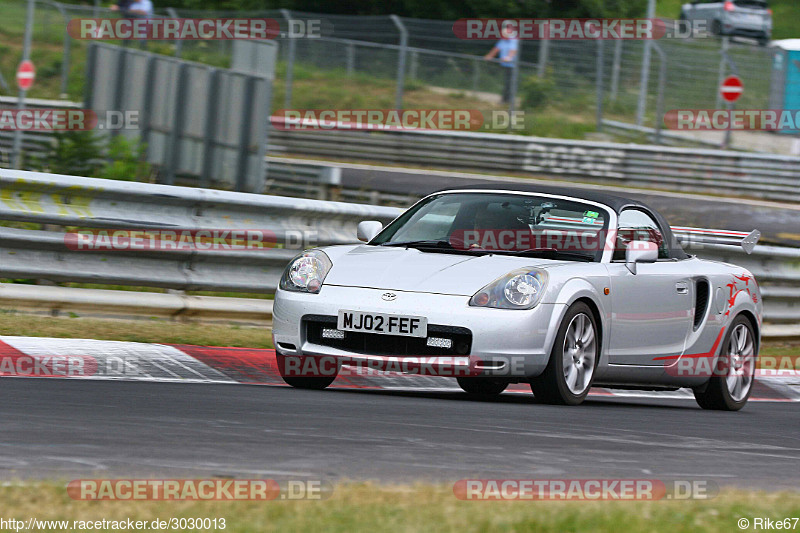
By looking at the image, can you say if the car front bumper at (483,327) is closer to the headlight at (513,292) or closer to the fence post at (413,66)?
the headlight at (513,292)

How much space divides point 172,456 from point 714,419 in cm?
410

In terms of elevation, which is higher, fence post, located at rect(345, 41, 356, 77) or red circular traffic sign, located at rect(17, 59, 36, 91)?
fence post, located at rect(345, 41, 356, 77)

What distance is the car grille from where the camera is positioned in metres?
7.44

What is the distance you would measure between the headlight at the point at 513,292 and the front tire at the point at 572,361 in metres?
0.24

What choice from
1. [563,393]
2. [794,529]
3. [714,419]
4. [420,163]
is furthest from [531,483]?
[420,163]

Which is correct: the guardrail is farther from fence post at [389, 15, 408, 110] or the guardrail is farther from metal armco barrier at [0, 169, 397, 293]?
fence post at [389, 15, 408, 110]

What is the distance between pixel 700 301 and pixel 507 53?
17957 millimetres

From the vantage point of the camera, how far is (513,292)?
7.54m

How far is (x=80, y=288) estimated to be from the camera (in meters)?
9.66

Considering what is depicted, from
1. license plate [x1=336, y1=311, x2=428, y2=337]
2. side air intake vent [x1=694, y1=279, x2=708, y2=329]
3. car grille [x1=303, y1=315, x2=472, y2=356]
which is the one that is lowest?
car grille [x1=303, y1=315, x2=472, y2=356]
